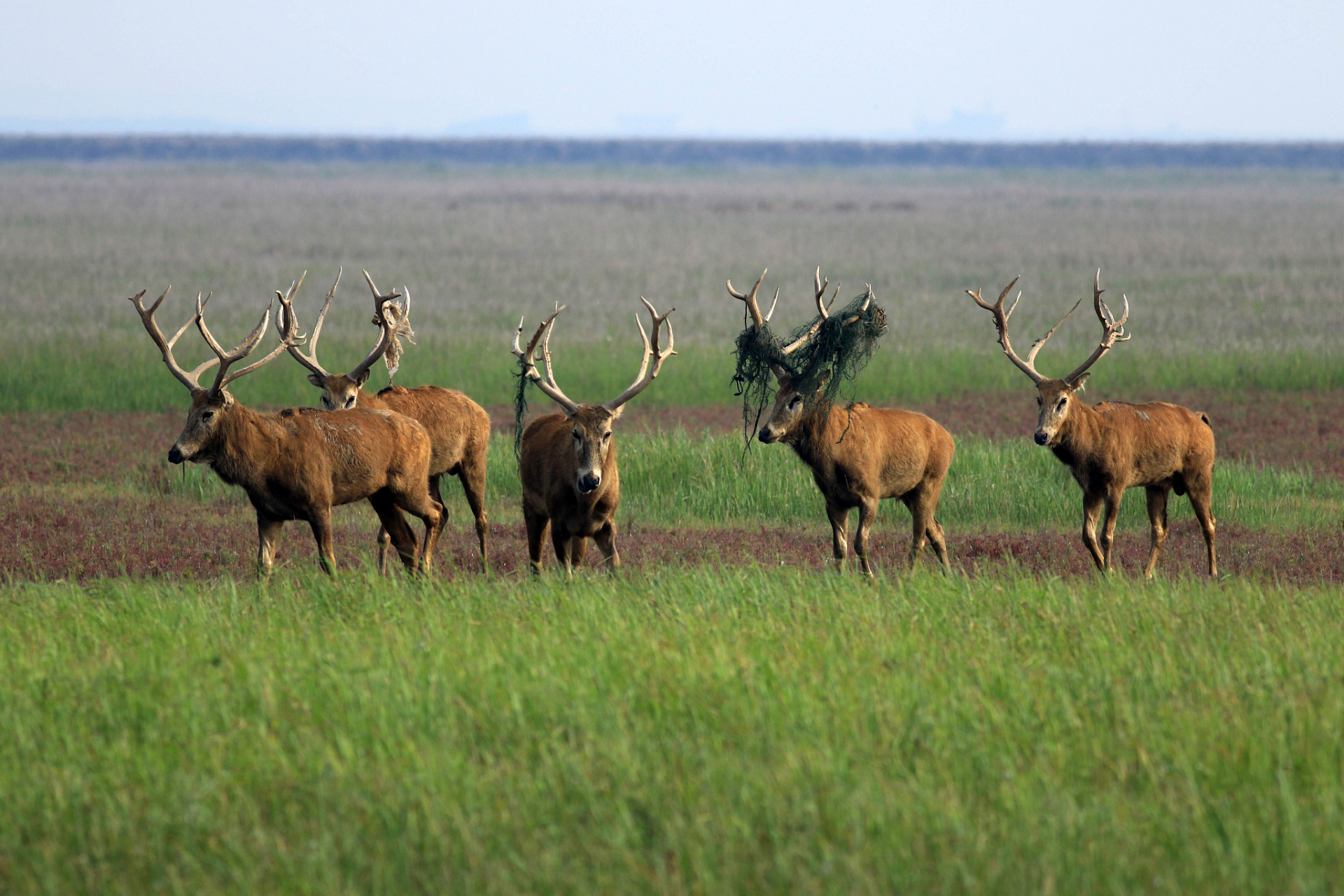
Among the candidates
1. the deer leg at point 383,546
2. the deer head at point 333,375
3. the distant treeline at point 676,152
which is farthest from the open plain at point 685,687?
the distant treeline at point 676,152

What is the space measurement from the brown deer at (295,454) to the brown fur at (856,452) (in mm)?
2753

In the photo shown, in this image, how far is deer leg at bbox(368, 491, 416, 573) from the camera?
1019 centimetres

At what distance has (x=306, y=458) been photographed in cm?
942

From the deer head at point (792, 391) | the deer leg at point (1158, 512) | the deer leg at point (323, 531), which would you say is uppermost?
the deer head at point (792, 391)

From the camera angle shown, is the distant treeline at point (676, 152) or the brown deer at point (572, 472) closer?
the brown deer at point (572, 472)

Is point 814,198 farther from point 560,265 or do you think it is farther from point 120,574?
point 120,574

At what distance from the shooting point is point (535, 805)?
17.1 ft

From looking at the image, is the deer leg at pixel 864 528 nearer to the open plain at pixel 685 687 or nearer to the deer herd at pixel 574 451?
the deer herd at pixel 574 451

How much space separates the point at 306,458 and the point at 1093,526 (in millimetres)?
6030

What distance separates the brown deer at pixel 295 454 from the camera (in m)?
9.24

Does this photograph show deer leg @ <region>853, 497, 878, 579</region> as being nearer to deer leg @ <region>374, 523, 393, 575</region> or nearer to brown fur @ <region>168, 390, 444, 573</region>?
brown fur @ <region>168, 390, 444, 573</region>

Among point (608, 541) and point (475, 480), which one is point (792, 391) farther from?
point (475, 480)

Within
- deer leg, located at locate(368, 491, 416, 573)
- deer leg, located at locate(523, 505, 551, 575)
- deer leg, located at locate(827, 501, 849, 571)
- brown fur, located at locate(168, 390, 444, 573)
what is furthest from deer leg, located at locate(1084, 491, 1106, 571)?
deer leg, located at locate(368, 491, 416, 573)

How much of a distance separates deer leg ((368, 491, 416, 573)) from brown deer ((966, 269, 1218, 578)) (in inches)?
191
